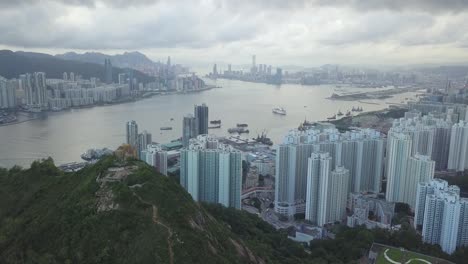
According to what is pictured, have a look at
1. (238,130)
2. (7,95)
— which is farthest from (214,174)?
(7,95)

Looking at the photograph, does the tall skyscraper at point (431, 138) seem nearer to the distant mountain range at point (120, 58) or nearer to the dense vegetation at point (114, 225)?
the dense vegetation at point (114, 225)

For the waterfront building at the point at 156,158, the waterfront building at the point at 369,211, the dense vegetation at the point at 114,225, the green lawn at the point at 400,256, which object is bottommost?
the waterfront building at the point at 369,211

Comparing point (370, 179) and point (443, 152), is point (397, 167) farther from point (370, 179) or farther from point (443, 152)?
point (443, 152)

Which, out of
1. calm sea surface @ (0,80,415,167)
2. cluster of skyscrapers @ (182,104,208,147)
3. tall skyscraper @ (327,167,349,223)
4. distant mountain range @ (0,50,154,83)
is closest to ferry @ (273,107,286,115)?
calm sea surface @ (0,80,415,167)

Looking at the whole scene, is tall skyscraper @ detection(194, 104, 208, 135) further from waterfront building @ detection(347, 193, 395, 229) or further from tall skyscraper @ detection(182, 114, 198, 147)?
waterfront building @ detection(347, 193, 395, 229)

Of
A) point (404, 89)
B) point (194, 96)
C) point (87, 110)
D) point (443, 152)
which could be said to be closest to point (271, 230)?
point (443, 152)

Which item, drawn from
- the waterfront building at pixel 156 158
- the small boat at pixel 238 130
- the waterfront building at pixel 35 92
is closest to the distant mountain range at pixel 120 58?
the waterfront building at pixel 35 92
